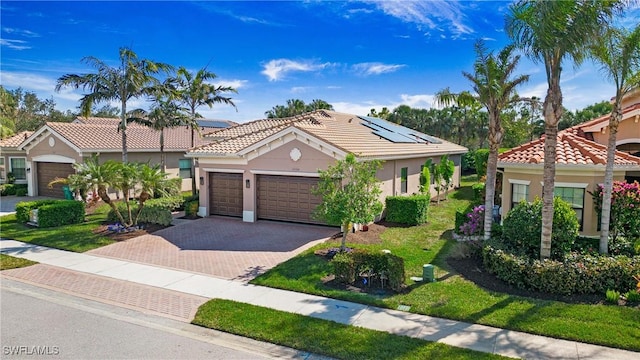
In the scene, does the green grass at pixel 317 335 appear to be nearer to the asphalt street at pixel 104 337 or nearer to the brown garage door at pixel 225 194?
the asphalt street at pixel 104 337

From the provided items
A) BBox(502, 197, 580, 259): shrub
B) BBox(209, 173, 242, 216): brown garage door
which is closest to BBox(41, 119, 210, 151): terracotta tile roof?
BBox(209, 173, 242, 216): brown garage door

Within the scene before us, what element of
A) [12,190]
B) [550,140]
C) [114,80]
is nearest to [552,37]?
[550,140]

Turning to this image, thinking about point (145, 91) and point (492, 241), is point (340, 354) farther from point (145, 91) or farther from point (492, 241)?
point (145, 91)

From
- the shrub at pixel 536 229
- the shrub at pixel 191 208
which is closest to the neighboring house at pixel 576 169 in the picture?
the shrub at pixel 536 229

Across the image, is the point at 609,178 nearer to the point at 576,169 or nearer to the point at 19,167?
the point at 576,169

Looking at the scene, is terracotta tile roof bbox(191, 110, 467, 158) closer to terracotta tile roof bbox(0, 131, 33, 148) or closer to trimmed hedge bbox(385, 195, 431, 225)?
trimmed hedge bbox(385, 195, 431, 225)

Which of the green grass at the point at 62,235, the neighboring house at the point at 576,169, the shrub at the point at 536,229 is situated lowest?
the green grass at the point at 62,235

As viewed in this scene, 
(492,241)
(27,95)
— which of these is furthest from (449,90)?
(27,95)
